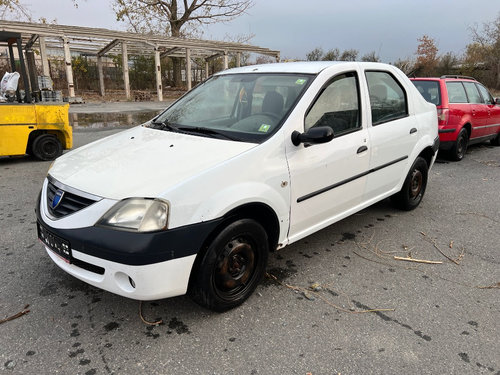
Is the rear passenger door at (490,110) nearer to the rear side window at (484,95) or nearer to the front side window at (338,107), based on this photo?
the rear side window at (484,95)

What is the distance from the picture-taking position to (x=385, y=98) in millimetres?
3885

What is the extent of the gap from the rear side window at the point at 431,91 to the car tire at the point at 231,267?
19.6ft

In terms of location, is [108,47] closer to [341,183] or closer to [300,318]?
[341,183]

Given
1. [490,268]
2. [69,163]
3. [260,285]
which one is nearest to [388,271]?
[490,268]

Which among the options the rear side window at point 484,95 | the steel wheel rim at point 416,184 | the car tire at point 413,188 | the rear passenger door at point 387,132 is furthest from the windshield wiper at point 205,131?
the rear side window at point 484,95

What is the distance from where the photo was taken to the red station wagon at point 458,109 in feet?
23.5

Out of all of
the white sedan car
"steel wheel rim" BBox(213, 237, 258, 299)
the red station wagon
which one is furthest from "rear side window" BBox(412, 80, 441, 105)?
"steel wheel rim" BBox(213, 237, 258, 299)

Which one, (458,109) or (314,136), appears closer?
(314,136)

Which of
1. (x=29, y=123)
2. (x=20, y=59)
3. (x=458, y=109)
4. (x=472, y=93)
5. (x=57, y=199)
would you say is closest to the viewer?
(x=57, y=199)

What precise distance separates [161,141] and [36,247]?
5.76ft

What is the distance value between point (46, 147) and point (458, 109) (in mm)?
8069

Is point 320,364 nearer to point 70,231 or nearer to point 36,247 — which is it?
point 70,231

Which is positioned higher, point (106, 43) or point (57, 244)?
point (106, 43)

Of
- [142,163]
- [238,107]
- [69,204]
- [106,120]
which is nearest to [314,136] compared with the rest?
[238,107]
